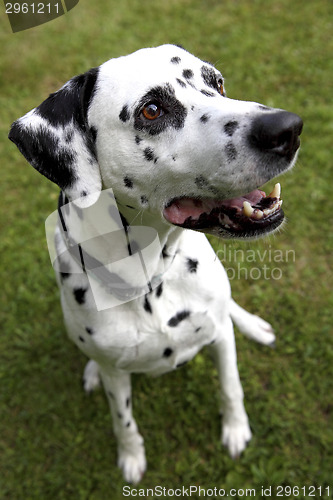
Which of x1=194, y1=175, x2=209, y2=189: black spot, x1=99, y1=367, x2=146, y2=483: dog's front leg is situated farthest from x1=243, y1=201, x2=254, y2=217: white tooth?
x1=99, y1=367, x2=146, y2=483: dog's front leg

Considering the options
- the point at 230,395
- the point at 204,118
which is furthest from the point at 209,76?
the point at 230,395

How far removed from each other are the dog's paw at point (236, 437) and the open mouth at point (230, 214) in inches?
75.9

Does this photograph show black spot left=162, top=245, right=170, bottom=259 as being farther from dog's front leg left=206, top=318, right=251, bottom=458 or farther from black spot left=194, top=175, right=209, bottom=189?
dog's front leg left=206, top=318, right=251, bottom=458

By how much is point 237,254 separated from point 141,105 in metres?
2.51

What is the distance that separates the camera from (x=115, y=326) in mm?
2545

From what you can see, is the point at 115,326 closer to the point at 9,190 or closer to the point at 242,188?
the point at 242,188

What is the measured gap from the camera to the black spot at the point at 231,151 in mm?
1885

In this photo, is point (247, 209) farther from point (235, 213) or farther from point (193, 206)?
point (193, 206)

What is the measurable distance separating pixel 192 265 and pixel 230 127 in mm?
945

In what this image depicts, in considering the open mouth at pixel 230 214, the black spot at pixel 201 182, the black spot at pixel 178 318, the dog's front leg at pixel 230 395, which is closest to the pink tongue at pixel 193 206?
the open mouth at pixel 230 214

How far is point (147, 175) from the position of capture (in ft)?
6.77

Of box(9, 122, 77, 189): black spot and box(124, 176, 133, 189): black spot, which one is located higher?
box(9, 122, 77, 189): black spot

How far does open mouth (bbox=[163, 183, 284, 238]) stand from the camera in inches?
81.0

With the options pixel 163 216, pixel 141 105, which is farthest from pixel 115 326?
pixel 141 105
